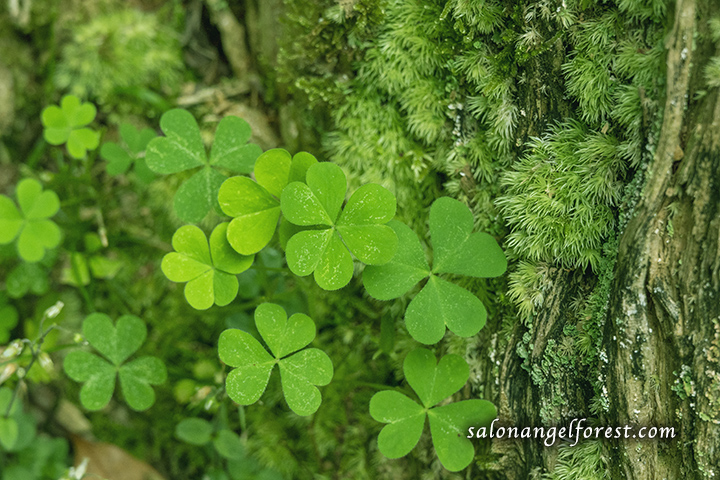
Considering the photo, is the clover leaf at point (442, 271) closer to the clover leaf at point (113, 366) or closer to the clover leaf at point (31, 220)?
the clover leaf at point (113, 366)

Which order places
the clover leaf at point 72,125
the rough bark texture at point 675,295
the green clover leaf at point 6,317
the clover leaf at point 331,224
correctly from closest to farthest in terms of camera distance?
the rough bark texture at point 675,295
the clover leaf at point 331,224
the clover leaf at point 72,125
the green clover leaf at point 6,317

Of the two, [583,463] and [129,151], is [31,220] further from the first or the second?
[583,463]

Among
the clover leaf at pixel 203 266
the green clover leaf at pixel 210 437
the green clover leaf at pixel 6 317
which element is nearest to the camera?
the clover leaf at pixel 203 266

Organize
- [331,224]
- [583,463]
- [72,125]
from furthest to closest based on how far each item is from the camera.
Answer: [72,125]
[331,224]
[583,463]

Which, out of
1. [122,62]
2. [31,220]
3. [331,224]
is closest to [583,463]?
[331,224]

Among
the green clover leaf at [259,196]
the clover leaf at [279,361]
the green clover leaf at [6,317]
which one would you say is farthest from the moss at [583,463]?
the green clover leaf at [6,317]

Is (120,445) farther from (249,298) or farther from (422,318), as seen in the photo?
(422,318)
